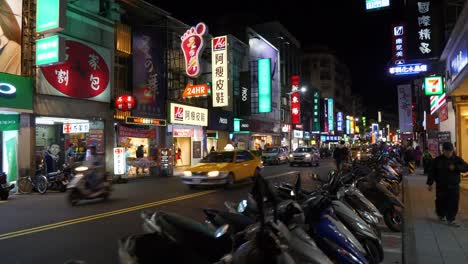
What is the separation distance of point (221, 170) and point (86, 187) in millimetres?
5186

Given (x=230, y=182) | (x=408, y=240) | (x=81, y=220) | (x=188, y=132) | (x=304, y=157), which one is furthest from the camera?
(x=304, y=157)

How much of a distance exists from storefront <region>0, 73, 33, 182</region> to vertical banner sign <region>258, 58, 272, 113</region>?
81.4ft

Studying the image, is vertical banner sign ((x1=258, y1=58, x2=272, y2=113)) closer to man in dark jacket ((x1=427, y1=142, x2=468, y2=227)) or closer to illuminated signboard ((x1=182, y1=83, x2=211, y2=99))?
illuminated signboard ((x1=182, y1=83, x2=211, y2=99))

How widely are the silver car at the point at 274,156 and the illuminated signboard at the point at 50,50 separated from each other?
20303 mm

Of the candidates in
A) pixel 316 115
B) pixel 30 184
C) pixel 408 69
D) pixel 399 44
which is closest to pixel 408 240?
pixel 30 184

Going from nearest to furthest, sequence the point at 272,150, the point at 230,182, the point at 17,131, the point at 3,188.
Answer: the point at 3,188 → the point at 230,182 → the point at 17,131 → the point at 272,150

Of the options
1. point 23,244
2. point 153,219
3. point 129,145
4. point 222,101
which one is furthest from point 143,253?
point 222,101

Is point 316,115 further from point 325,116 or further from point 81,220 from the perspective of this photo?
point 81,220

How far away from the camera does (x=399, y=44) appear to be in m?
20.8

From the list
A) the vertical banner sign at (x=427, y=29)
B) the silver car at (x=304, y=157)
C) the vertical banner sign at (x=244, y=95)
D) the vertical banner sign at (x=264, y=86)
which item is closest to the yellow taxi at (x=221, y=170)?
the vertical banner sign at (x=427, y=29)

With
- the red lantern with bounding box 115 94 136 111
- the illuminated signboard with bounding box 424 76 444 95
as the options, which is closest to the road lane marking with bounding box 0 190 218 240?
the red lantern with bounding box 115 94 136 111

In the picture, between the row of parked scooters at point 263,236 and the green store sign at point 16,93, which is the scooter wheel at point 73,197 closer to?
the green store sign at point 16,93

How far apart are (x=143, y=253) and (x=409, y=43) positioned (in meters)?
18.4

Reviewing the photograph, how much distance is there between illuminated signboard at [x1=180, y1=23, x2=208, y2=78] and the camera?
24547 millimetres
